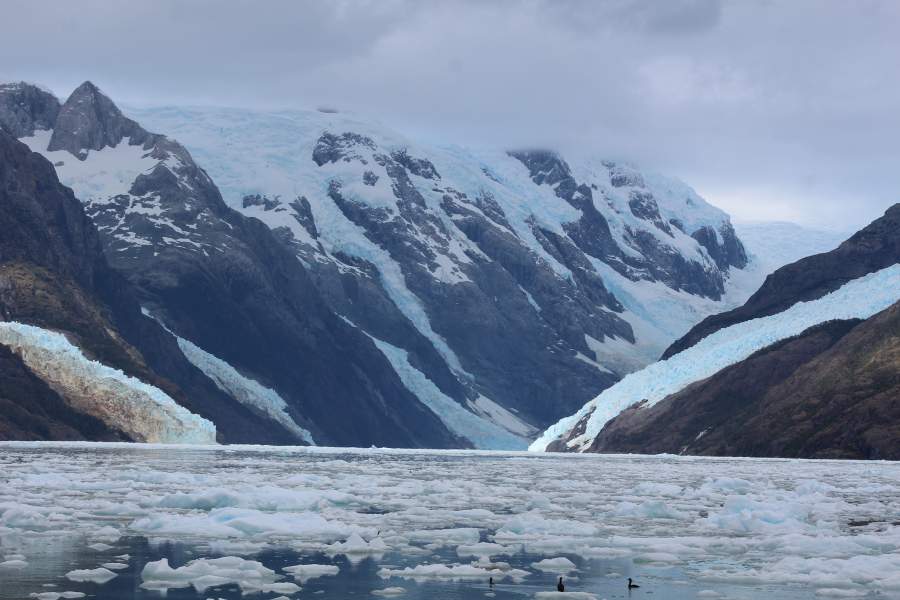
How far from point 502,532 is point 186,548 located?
38.9 feet

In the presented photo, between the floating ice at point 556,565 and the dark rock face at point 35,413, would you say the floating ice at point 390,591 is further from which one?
the dark rock face at point 35,413

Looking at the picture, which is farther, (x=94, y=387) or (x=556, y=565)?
(x=94, y=387)

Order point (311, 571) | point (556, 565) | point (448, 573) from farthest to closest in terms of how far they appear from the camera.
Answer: point (556, 565) → point (448, 573) → point (311, 571)

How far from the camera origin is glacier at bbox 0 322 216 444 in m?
174

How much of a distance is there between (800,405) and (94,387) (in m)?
87.6

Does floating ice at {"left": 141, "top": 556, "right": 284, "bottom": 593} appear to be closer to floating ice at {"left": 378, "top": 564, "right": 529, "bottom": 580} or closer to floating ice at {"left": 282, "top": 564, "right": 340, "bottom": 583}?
floating ice at {"left": 282, "top": 564, "right": 340, "bottom": 583}

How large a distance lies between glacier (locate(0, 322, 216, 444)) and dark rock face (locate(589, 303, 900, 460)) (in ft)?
213

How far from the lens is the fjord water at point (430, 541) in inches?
1425

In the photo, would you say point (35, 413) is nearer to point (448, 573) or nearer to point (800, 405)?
point (800, 405)

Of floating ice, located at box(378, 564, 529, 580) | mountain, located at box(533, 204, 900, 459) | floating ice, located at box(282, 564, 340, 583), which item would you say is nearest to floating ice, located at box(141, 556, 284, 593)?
floating ice, located at box(282, 564, 340, 583)

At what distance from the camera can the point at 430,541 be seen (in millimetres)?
46188

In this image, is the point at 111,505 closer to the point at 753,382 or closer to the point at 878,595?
the point at 878,595

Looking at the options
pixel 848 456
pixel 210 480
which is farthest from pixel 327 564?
pixel 848 456

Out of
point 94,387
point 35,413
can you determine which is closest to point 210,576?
point 35,413
